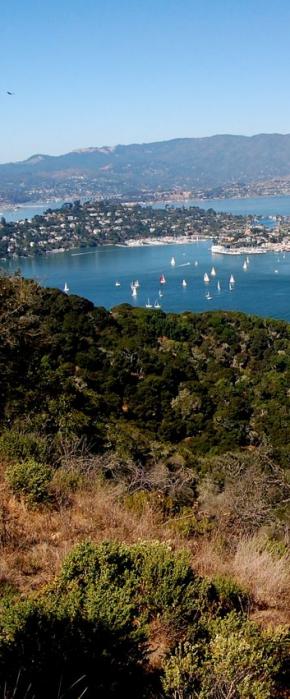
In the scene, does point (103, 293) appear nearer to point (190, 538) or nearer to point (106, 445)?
point (106, 445)

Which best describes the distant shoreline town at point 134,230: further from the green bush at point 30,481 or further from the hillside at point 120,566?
the green bush at point 30,481

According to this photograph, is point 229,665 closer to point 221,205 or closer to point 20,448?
point 20,448

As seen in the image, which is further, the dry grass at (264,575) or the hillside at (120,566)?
the dry grass at (264,575)

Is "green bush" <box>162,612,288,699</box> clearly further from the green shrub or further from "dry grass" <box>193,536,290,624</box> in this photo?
the green shrub

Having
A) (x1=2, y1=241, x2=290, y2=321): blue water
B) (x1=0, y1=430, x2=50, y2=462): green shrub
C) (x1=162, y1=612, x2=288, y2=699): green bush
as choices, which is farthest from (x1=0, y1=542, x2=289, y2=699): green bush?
(x1=2, y1=241, x2=290, y2=321): blue water

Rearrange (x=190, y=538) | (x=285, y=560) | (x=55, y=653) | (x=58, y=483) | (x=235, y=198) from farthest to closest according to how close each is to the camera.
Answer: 1. (x=235, y=198)
2. (x=58, y=483)
3. (x=190, y=538)
4. (x=285, y=560)
5. (x=55, y=653)

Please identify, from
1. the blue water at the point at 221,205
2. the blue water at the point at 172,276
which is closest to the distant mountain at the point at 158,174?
the blue water at the point at 221,205

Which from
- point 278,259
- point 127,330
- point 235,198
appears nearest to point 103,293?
point 278,259

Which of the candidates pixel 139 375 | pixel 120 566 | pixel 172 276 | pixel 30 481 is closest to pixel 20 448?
pixel 30 481
